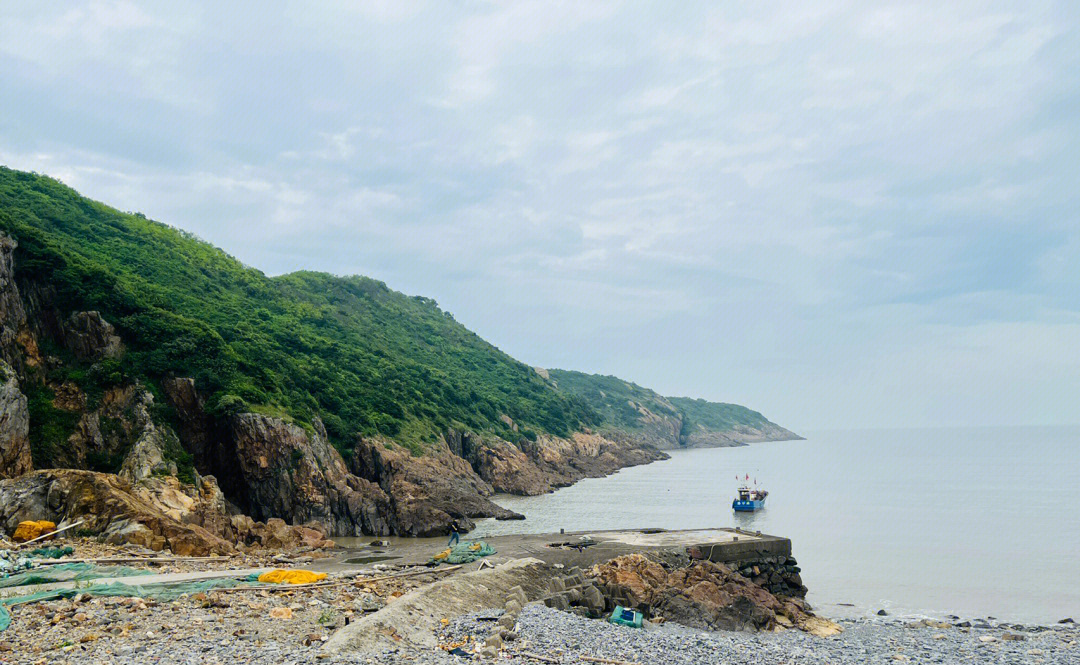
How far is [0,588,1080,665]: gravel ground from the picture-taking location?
15.1 meters

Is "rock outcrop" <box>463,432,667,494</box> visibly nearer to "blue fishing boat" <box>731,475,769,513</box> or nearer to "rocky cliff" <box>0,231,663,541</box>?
"rocky cliff" <box>0,231,663,541</box>

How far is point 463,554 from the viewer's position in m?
30.7

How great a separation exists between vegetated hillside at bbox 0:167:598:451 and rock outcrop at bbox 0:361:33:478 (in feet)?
7.46

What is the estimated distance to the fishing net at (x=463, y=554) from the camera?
29.8 meters

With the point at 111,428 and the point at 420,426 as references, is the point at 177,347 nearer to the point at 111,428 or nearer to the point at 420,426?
the point at 111,428

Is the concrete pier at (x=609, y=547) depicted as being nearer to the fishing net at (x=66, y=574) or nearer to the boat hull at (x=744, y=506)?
the fishing net at (x=66, y=574)

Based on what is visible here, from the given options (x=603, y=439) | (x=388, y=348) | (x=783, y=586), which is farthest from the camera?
(x=603, y=439)

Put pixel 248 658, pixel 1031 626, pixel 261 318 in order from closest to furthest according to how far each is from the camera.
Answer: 1. pixel 248 658
2. pixel 1031 626
3. pixel 261 318

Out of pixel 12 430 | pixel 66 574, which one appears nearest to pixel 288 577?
pixel 66 574

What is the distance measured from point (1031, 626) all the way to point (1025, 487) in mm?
71126

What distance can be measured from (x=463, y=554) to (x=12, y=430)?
23.5 metres

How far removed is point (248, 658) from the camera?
15.1m

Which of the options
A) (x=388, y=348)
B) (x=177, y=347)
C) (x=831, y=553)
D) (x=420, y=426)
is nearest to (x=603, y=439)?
(x=388, y=348)

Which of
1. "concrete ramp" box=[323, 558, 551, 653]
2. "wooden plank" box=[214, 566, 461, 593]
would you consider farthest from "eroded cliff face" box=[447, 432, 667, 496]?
"concrete ramp" box=[323, 558, 551, 653]
